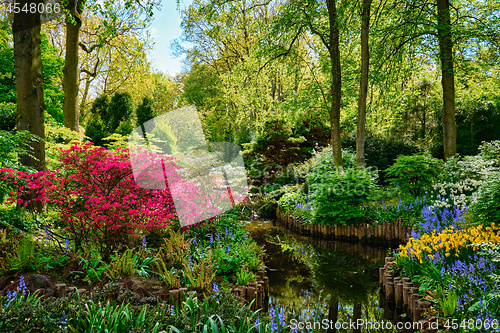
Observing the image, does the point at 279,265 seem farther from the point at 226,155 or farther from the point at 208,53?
the point at 208,53

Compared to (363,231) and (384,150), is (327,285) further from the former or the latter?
(384,150)

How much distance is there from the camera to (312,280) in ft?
16.5

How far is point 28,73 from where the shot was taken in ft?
18.5

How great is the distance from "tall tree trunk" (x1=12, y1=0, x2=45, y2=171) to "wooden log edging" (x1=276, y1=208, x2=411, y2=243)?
593 centimetres

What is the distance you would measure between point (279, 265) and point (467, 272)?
9.86ft

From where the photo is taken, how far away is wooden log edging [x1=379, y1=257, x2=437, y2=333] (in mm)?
3398

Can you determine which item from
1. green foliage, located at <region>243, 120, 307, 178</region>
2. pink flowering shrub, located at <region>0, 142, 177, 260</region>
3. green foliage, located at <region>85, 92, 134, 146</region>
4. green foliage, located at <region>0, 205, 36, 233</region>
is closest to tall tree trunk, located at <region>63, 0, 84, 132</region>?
green foliage, located at <region>0, 205, 36, 233</region>

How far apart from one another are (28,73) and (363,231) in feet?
23.7

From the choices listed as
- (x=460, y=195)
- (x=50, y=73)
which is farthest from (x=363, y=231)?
(x=50, y=73)

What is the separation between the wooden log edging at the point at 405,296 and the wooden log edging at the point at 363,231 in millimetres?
2122

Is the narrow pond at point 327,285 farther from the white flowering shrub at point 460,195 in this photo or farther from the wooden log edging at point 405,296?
the white flowering shrub at point 460,195

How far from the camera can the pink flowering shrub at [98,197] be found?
160 inches

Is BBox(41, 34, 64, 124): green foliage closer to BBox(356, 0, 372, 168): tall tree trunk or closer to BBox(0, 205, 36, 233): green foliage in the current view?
BBox(0, 205, 36, 233): green foliage

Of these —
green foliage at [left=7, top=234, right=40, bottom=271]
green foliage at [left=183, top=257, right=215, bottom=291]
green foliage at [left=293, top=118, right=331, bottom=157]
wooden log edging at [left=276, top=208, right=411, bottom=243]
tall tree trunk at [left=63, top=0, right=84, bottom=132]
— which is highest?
tall tree trunk at [left=63, top=0, right=84, bottom=132]
